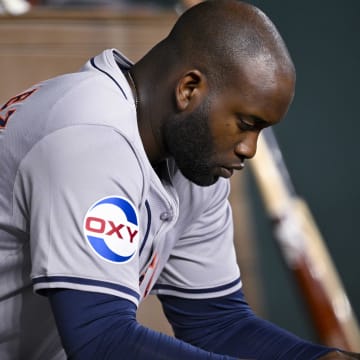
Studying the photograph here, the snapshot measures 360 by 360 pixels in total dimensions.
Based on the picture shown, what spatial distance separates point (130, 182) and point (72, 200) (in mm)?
103

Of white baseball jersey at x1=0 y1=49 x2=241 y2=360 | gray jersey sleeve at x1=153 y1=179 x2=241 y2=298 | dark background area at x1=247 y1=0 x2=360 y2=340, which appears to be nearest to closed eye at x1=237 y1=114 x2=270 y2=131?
white baseball jersey at x1=0 y1=49 x2=241 y2=360

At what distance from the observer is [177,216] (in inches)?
58.7

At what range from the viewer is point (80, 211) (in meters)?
1.16

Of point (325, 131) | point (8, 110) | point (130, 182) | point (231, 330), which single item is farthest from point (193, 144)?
point (325, 131)

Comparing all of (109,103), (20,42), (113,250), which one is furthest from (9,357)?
(20,42)

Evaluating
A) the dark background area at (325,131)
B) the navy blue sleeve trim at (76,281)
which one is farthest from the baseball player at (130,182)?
the dark background area at (325,131)

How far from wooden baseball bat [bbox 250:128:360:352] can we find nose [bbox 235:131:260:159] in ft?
3.43

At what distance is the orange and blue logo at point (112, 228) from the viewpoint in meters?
1.17

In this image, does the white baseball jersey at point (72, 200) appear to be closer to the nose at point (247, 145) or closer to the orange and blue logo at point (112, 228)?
the orange and blue logo at point (112, 228)

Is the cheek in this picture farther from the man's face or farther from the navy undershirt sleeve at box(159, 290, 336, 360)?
the navy undershirt sleeve at box(159, 290, 336, 360)

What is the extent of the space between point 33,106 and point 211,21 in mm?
325

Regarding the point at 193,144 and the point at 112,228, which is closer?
the point at 112,228

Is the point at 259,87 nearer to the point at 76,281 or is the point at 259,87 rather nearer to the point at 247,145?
the point at 247,145

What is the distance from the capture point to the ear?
1.32 m
